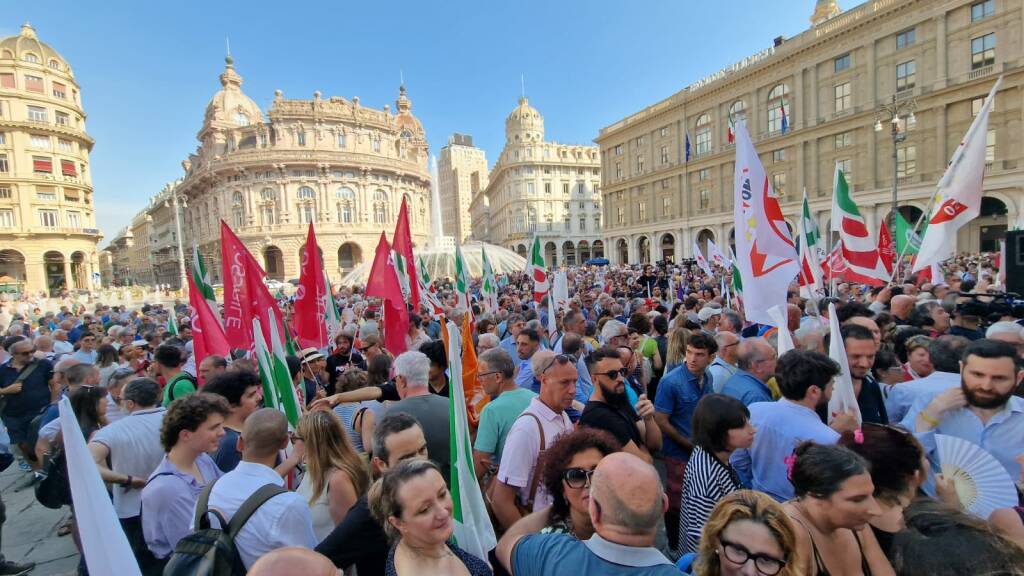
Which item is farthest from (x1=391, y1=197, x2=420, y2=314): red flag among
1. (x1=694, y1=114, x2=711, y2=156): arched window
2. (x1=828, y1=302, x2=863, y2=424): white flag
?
(x1=694, y1=114, x2=711, y2=156): arched window

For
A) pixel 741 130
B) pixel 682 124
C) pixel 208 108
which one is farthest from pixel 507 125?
pixel 741 130

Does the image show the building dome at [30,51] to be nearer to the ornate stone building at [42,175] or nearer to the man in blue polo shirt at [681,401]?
the ornate stone building at [42,175]

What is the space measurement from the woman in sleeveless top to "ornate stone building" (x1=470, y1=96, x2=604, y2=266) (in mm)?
63435

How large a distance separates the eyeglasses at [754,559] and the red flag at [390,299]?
Answer: 4.92 metres

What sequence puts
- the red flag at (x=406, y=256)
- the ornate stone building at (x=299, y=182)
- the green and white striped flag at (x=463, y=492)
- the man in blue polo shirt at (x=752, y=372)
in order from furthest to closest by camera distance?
the ornate stone building at (x=299, y=182)
the red flag at (x=406, y=256)
the man in blue polo shirt at (x=752, y=372)
the green and white striped flag at (x=463, y=492)

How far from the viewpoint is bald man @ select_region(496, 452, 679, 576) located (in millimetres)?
1571

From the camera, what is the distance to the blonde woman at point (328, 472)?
2.47 metres

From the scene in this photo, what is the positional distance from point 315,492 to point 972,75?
3810 cm

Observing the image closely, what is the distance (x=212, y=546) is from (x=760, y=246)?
4.93m

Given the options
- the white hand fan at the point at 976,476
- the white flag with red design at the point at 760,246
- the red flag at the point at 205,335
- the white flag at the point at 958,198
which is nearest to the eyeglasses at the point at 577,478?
the white hand fan at the point at 976,476

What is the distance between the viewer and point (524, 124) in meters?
68.6

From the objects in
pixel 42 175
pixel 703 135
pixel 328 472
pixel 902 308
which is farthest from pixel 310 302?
pixel 42 175

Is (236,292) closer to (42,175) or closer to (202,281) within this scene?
(202,281)

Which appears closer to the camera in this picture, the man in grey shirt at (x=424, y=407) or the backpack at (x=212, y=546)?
the backpack at (x=212, y=546)
